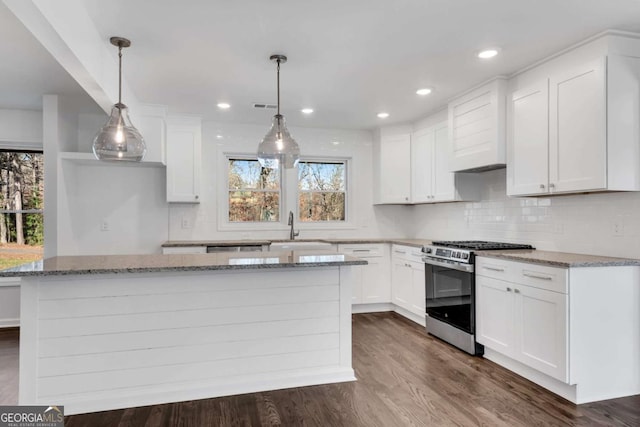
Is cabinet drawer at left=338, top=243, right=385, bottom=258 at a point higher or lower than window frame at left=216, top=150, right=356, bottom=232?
lower

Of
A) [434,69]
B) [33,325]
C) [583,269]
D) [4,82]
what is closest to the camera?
[33,325]

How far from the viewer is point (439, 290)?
12.8ft

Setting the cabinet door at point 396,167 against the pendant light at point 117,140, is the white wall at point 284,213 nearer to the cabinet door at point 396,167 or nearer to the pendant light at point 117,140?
the cabinet door at point 396,167

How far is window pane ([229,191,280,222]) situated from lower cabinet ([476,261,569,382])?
2882 mm

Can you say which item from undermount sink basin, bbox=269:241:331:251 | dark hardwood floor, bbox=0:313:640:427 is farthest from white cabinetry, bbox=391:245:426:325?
dark hardwood floor, bbox=0:313:640:427

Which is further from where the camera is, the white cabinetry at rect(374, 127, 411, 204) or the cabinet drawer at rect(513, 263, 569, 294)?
the white cabinetry at rect(374, 127, 411, 204)

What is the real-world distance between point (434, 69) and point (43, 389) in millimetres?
3621

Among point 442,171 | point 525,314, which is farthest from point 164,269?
point 442,171

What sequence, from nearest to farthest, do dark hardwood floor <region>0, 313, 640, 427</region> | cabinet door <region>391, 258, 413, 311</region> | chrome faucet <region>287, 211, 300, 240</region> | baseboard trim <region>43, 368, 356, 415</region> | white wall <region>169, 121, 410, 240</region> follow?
dark hardwood floor <region>0, 313, 640, 427</region> → baseboard trim <region>43, 368, 356, 415</region> → cabinet door <region>391, 258, 413, 311</region> → white wall <region>169, 121, 410, 240</region> → chrome faucet <region>287, 211, 300, 240</region>

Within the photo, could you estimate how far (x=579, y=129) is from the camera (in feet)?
9.18

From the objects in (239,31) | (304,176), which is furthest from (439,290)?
(239,31)

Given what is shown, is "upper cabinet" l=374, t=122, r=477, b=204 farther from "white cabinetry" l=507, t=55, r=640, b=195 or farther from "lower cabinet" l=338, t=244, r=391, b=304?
"white cabinetry" l=507, t=55, r=640, b=195

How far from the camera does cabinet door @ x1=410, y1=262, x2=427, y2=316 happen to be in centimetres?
430

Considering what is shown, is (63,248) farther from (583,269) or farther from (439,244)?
(583,269)
